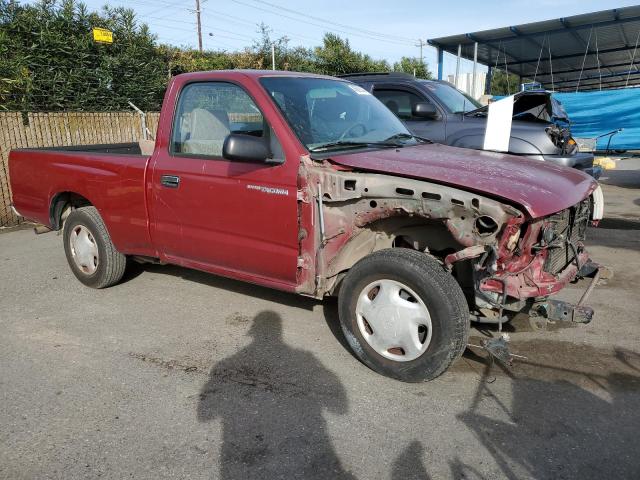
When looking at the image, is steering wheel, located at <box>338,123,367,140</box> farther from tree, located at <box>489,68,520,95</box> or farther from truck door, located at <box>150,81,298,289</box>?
tree, located at <box>489,68,520,95</box>

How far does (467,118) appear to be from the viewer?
7312 mm

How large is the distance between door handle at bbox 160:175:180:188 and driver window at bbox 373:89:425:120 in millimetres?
4352

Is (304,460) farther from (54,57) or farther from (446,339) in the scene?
(54,57)

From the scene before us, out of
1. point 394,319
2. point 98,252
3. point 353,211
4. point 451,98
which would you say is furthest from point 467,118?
point 98,252

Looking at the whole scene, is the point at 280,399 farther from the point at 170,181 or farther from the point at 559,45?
the point at 559,45

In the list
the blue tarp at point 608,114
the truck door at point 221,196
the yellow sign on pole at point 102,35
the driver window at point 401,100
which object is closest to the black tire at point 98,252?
the truck door at point 221,196

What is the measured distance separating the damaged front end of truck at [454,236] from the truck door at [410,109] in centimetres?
378

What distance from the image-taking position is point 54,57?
31.6 ft

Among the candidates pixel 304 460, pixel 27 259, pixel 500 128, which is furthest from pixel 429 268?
pixel 27 259

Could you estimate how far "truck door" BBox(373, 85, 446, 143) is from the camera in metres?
7.41

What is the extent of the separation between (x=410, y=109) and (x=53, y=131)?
244 inches

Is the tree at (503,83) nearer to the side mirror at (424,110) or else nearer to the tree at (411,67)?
the tree at (411,67)

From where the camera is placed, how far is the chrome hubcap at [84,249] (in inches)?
204

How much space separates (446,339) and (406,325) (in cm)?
27
